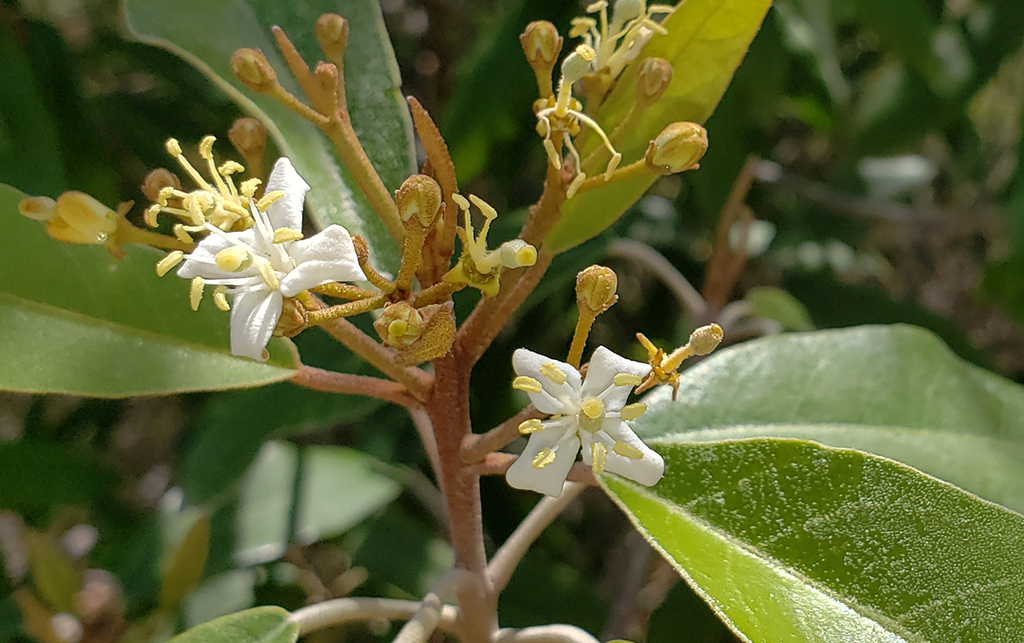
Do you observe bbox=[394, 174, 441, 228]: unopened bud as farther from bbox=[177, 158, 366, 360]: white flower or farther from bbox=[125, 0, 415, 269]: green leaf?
bbox=[125, 0, 415, 269]: green leaf

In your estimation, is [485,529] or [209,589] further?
[485,529]

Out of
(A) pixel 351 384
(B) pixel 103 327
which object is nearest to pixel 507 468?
(A) pixel 351 384

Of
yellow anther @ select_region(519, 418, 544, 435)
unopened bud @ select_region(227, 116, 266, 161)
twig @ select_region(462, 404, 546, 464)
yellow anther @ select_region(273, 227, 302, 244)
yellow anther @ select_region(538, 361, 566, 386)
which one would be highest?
unopened bud @ select_region(227, 116, 266, 161)

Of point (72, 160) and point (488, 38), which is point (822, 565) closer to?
point (488, 38)

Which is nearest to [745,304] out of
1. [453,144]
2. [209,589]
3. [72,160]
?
[453,144]

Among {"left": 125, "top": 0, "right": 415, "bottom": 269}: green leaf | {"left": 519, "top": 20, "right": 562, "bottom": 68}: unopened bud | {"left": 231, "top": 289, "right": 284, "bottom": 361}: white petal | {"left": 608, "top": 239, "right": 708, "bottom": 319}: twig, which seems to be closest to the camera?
{"left": 231, "top": 289, "right": 284, "bottom": 361}: white petal

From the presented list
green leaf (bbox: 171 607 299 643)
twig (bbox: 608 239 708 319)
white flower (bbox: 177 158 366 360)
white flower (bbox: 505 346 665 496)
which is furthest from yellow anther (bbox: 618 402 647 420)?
twig (bbox: 608 239 708 319)

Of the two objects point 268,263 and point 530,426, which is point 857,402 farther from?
point 268,263
